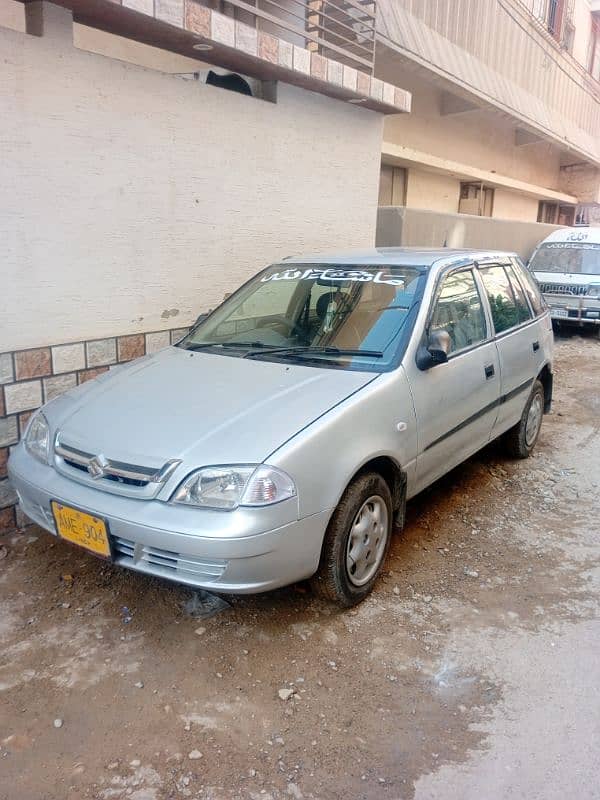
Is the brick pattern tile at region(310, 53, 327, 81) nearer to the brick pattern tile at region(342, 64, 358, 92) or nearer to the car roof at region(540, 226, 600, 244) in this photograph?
the brick pattern tile at region(342, 64, 358, 92)

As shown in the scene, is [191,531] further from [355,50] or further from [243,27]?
[355,50]

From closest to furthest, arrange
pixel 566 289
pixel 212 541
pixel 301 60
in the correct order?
1. pixel 212 541
2. pixel 301 60
3. pixel 566 289

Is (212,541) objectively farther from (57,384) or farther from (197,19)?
(197,19)

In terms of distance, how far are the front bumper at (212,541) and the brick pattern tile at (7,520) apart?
54.9 inches

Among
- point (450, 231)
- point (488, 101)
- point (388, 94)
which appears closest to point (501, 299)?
point (388, 94)

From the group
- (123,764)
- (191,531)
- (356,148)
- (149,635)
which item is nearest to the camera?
(123,764)

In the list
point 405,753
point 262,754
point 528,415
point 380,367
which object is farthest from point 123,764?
point 528,415

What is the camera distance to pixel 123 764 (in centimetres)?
236

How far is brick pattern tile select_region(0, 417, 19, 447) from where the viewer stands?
400 cm

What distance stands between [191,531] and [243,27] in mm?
4168

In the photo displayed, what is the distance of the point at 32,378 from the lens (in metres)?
4.16

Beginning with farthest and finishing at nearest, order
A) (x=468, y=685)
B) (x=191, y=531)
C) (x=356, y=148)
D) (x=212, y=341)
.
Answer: (x=356, y=148), (x=212, y=341), (x=468, y=685), (x=191, y=531)

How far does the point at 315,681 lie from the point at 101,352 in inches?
110

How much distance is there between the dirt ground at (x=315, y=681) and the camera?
91.2 inches
